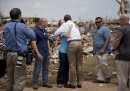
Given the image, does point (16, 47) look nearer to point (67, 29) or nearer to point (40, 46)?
point (40, 46)

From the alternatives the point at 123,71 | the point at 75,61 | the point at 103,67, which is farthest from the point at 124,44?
the point at 103,67

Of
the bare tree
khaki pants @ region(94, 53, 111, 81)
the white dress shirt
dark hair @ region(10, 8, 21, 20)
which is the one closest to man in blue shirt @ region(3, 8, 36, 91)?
dark hair @ region(10, 8, 21, 20)

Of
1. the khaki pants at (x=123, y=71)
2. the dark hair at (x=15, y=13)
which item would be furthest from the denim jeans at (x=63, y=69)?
the dark hair at (x=15, y=13)

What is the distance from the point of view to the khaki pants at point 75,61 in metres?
10.7

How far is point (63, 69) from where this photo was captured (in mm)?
11023

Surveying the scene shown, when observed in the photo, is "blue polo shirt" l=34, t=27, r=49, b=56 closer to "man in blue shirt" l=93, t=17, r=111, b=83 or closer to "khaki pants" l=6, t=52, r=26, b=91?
"man in blue shirt" l=93, t=17, r=111, b=83

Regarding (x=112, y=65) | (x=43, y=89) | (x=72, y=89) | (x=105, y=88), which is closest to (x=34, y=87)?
(x=43, y=89)

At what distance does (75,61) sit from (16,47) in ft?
9.67

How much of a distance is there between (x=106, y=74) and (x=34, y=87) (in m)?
2.76

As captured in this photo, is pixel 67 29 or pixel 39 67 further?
pixel 67 29

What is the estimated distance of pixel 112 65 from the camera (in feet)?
53.7

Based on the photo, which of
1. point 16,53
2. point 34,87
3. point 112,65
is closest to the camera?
point 16,53

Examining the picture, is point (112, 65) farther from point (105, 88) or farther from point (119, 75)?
point (119, 75)

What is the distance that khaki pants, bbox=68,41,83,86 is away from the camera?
10719mm
